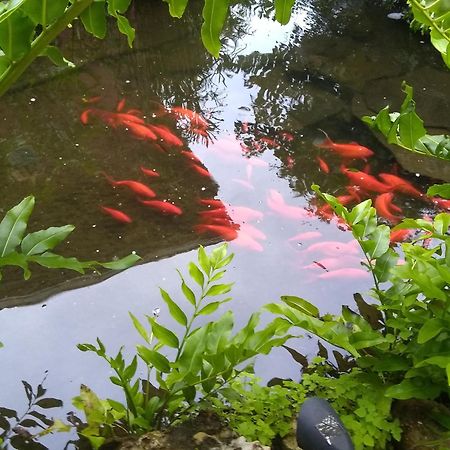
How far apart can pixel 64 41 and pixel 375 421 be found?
4320 millimetres

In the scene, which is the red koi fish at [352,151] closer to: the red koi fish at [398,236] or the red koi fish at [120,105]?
the red koi fish at [398,236]

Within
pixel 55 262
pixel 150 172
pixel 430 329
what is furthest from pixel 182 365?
pixel 150 172

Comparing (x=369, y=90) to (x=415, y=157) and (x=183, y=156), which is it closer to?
(x=415, y=157)

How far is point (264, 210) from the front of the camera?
3.35 m

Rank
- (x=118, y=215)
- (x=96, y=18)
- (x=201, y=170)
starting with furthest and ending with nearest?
1. (x=201, y=170)
2. (x=118, y=215)
3. (x=96, y=18)

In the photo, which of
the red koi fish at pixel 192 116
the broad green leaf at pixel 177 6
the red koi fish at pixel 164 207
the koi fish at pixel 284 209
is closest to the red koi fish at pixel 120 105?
the red koi fish at pixel 192 116

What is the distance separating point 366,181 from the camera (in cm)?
357

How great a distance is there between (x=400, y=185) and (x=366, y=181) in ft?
0.69

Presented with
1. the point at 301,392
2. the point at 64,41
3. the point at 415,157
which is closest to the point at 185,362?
the point at 301,392

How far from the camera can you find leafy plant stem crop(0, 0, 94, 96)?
1.14 metres

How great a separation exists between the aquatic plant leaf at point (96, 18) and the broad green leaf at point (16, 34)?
0.24m

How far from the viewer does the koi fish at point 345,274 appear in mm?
2889

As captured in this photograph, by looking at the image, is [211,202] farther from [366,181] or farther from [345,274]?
[366,181]

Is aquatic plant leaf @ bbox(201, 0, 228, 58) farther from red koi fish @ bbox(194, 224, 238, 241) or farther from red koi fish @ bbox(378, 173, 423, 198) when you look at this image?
red koi fish @ bbox(378, 173, 423, 198)
